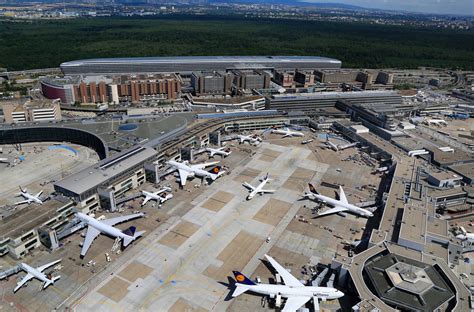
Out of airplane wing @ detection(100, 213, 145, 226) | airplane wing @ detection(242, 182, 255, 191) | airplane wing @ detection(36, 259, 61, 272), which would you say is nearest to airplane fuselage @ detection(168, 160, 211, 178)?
airplane wing @ detection(242, 182, 255, 191)

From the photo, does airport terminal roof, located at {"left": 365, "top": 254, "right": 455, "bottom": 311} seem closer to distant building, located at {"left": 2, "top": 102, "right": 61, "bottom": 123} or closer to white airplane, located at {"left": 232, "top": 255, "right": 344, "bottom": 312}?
white airplane, located at {"left": 232, "top": 255, "right": 344, "bottom": 312}

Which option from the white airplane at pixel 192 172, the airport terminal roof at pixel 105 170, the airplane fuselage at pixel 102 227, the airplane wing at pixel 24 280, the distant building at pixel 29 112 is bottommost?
the airplane wing at pixel 24 280

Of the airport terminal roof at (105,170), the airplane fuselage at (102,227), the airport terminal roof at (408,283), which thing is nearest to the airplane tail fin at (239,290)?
the airport terminal roof at (408,283)

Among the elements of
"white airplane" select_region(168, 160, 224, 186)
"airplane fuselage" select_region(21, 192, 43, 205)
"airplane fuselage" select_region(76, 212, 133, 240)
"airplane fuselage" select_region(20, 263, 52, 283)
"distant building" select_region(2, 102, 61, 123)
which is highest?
"distant building" select_region(2, 102, 61, 123)

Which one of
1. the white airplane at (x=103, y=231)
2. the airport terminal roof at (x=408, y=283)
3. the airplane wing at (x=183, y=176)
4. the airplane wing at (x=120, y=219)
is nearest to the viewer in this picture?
the airport terminal roof at (x=408, y=283)

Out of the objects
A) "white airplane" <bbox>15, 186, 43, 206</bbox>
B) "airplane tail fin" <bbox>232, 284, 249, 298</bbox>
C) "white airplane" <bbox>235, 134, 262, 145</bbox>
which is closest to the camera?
"airplane tail fin" <bbox>232, 284, 249, 298</bbox>

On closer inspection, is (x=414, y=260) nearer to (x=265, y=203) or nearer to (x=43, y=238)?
(x=265, y=203)

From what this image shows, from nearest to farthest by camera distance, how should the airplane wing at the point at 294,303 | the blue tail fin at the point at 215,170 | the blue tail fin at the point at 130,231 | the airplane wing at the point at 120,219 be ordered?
1. the airplane wing at the point at 294,303
2. the blue tail fin at the point at 130,231
3. the airplane wing at the point at 120,219
4. the blue tail fin at the point at 215,170

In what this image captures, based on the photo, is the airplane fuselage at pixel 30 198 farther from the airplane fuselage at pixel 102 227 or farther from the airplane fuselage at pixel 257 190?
the airplane fuselage at pixel 257 190
